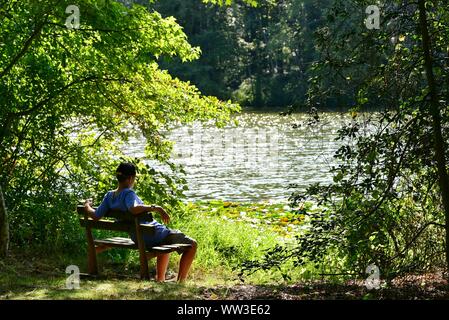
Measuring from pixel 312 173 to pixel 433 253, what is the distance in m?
15.6

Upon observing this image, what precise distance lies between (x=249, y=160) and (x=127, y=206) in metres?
19.8

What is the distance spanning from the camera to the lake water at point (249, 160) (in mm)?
20656

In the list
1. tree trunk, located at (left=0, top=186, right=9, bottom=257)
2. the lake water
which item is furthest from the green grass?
the lake water

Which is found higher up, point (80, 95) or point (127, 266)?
point (80, 95)

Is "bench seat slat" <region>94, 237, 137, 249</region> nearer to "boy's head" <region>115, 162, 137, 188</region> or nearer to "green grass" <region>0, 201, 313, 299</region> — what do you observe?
"green grass" <region>0, 201, 313, 299</region>

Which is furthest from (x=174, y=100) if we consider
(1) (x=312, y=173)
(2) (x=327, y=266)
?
(1) (x=312, y=173)

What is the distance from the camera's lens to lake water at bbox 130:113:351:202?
20656mm

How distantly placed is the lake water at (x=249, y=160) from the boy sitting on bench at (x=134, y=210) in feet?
20.8

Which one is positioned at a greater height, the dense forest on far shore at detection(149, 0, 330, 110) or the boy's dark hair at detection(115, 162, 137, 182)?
the dense forest on far shore at detection(149, 0, 330, 110)

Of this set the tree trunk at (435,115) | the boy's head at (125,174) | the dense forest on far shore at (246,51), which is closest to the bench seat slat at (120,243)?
the boy's head at (125,174)

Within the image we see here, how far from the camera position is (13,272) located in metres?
7.85

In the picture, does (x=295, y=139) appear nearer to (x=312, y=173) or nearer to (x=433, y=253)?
(x=312, y=173)

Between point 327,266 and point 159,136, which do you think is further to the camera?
point 159,136

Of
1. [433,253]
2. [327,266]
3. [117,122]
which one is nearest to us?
→ [433,253]
